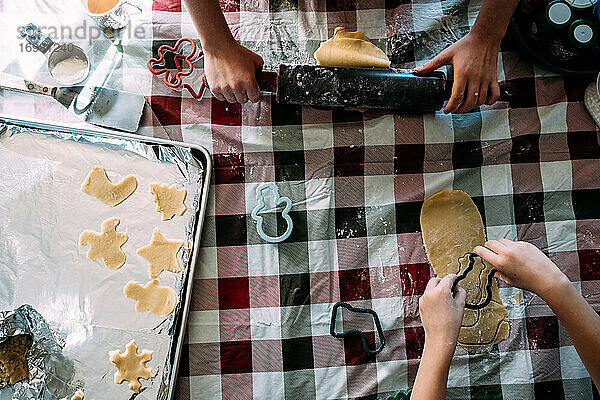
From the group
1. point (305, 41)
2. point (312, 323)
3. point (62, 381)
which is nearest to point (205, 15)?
point (305, 41)

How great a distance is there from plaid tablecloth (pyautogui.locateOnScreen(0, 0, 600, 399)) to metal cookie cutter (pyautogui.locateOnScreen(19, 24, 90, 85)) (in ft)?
0.11

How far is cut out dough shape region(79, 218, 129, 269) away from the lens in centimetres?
115

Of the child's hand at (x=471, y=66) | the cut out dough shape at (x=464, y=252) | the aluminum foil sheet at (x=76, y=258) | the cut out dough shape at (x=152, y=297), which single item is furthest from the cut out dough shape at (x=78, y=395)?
the child's hand at (x=471, y=66)

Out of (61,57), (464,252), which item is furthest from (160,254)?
(464,252)

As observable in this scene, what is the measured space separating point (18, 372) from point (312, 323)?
0.56 m

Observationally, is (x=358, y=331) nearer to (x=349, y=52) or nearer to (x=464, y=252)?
(x=464, y=252)

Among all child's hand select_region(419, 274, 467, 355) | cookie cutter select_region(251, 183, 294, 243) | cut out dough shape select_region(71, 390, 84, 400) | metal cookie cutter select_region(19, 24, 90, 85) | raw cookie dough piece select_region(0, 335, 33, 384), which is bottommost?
cut out dough shape select_region(71, 390, 84, 400)

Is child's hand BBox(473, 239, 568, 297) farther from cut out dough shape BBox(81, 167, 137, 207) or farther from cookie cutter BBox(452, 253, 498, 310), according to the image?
cut out dough shape BBox(81, 167, 137, 207)

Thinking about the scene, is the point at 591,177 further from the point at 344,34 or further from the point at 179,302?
the point at 179,302

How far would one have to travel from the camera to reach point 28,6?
1.31 meters

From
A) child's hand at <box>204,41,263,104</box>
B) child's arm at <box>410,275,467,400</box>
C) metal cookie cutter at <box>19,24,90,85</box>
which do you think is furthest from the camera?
metal cookie cutter at <box>19,24,90,85</box>

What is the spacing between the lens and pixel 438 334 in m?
1.07

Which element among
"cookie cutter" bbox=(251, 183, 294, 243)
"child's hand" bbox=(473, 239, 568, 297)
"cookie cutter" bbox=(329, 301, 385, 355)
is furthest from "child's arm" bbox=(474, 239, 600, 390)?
"cookie cutter" bbox=(251, 183, 294, 243)

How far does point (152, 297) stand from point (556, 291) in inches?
29.5
